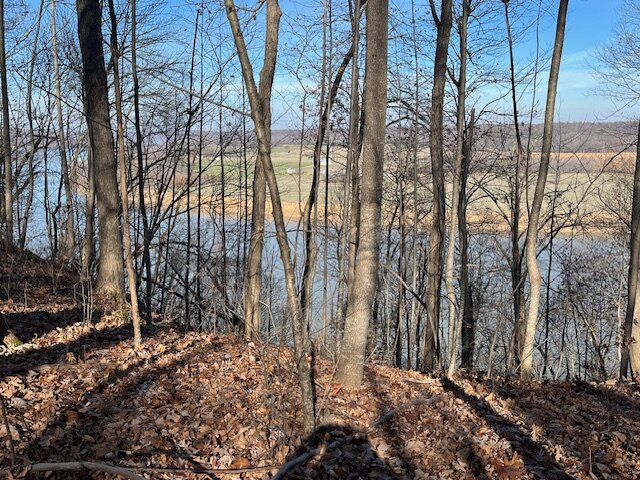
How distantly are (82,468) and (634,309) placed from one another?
11.0m

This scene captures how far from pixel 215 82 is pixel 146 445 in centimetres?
1166

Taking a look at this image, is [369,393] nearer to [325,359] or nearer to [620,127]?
[325,359]

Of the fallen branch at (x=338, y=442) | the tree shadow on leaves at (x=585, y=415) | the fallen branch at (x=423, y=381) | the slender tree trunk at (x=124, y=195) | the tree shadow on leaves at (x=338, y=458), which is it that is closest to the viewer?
the fallen branch at (x=338, y=442)

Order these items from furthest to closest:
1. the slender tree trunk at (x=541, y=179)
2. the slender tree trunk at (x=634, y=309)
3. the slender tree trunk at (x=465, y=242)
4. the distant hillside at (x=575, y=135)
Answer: the slender tree trunk at (x=465, y=242), the distant hillside at (x=575, y=135), the slender tree trunk at (x=634, y=309), the slender tree trunk at (x=541, y=179)

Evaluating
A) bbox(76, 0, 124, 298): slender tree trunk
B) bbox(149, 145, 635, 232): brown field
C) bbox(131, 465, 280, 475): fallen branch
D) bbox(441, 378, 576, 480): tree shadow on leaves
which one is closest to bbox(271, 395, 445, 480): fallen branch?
bbox(131, 465, 280, 475): fallen branch

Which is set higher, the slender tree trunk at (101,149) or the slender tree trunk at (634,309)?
the slender tree trunk at (101,149)

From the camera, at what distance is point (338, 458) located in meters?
4.36

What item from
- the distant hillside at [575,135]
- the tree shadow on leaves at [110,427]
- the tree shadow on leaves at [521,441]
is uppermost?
the distant hillside at [575,135]

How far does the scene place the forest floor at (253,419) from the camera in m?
4.02

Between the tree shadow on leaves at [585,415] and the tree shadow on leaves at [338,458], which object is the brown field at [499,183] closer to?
the tree shadow on leaves at [585,415]

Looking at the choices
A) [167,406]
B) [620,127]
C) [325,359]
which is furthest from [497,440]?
[620,127]

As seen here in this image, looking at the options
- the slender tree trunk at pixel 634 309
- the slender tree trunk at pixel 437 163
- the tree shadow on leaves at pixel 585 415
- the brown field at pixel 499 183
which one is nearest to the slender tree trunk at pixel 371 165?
the tree shadow on leaves at pixel 585 415

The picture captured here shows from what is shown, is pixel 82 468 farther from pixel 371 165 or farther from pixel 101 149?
pixel 101 149

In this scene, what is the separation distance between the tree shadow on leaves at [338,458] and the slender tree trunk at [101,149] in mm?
5018
